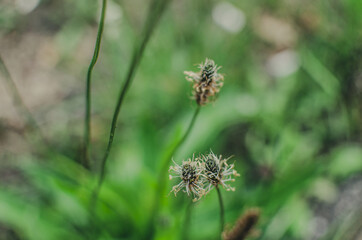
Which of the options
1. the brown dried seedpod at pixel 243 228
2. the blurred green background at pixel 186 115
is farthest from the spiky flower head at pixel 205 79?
the blurred green background at pixel 186 115

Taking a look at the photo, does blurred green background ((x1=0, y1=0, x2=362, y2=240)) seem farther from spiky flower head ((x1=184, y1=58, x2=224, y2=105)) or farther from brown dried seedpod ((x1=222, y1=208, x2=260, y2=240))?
spiky flower head ((x1=184, y1=58, x2=224, y2=105))

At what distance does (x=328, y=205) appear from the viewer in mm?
1663

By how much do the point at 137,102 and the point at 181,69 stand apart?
1.02 feet

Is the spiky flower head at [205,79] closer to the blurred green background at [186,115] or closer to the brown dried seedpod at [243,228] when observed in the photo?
the brown dried seedpod at [243,228]

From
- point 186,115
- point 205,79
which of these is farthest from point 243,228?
point 186,115

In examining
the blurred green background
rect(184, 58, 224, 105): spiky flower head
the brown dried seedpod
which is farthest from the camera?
the blurred green background

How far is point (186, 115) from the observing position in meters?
1.72

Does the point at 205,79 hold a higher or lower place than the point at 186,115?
lower

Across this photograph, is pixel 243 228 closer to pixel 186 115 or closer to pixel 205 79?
pixel 205 79

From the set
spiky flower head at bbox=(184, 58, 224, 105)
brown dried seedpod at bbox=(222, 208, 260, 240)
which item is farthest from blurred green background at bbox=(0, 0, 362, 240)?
spiky flower head at bbox=(184, 58, 224, 105)

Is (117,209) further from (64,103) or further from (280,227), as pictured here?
(64,103)

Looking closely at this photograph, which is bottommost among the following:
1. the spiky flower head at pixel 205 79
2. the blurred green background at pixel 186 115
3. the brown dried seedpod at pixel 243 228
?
the brown dried seedpod at pixel 243 228

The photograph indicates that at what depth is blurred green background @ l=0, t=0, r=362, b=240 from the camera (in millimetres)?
1441

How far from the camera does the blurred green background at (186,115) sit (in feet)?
4.73
